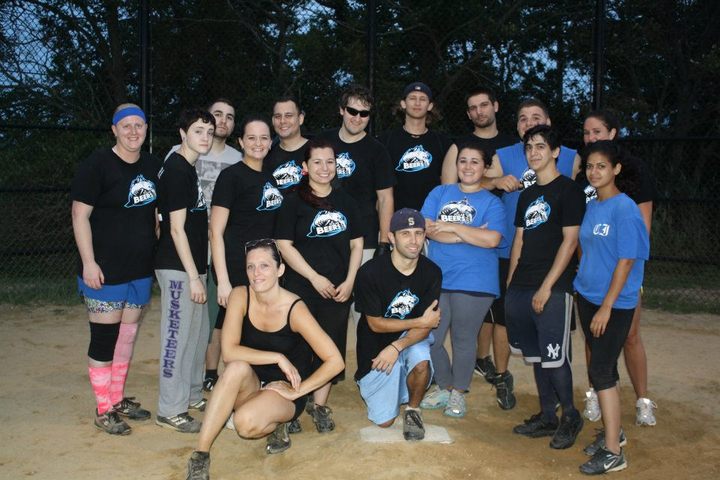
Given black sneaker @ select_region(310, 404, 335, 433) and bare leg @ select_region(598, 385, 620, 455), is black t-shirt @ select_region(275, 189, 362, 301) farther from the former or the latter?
bare leg @ select_region(598, 385, 620, 455)

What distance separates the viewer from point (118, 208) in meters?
4.64

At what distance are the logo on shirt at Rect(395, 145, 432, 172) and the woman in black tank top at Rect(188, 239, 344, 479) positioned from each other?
69.1 inches

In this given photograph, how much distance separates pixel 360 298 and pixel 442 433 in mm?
924

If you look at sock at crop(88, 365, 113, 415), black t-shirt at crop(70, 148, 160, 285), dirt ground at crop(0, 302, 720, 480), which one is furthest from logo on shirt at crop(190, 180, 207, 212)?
dirt ground at crop(0, 302, 720, 480)

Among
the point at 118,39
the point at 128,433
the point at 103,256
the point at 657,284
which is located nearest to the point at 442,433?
the point at 128,433

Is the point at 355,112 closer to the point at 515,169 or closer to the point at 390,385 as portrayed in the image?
the point at 515,169

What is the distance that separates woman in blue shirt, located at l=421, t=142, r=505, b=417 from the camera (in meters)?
5.00

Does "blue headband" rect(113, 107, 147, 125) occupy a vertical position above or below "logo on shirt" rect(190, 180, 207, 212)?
above

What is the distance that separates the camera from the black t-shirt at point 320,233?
15.6 feet

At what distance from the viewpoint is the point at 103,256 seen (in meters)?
4.64

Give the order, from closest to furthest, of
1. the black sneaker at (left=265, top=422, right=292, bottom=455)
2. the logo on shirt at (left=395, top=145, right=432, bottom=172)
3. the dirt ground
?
the dirt ground
the black sneaker at (left=265, top=422, right=292, bottom=455)
the logo on shirt at (left=395, top=145, right=432, bottom=172)

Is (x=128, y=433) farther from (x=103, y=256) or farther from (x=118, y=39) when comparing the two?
(x=118, y=39)

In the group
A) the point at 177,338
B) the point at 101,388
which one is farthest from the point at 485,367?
the point at 101,388

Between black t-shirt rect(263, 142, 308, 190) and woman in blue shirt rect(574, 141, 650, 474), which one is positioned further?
black t-shirt rect(263, 142, 308, 190)
